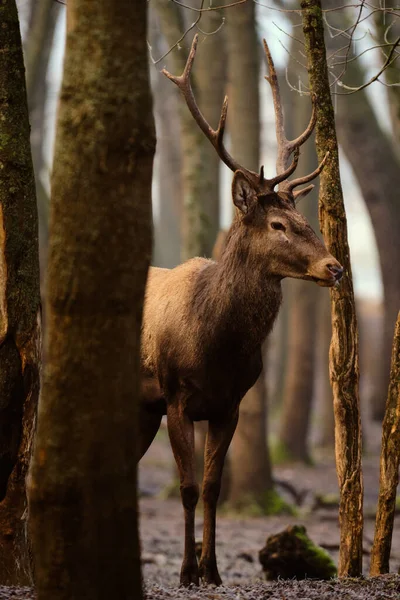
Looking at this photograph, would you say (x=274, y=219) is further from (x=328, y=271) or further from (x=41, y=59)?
(x=41, y=59)

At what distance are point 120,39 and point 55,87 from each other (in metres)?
21.5

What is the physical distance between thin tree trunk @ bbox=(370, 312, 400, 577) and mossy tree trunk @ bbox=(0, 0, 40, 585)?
88.8 inches

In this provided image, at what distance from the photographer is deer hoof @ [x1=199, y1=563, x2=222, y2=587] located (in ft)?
21.3

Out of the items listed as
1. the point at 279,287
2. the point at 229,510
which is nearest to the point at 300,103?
the point at 229,510

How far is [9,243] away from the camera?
5.58 meters

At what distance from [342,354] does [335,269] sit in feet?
1.91

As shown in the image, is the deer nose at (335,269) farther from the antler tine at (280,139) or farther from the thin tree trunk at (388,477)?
the antler tine at (280,139)

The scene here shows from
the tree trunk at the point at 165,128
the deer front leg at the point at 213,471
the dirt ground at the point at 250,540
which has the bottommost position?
the dirt ground at the point at 250,540

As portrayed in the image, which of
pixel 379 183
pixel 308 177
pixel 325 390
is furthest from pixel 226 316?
pixel 325 390

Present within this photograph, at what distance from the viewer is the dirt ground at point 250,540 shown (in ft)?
17.6

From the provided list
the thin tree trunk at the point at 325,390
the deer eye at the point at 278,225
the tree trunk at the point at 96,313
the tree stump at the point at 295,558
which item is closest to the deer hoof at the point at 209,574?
the tree stump at the point at 295,558

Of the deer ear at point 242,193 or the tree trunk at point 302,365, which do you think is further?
the tree trunk at point 302,365

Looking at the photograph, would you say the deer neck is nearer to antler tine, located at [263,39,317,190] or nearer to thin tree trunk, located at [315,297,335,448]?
antler tine, located at [263,39,317,190]

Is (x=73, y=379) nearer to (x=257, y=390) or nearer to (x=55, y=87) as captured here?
(x=257, y=390)
